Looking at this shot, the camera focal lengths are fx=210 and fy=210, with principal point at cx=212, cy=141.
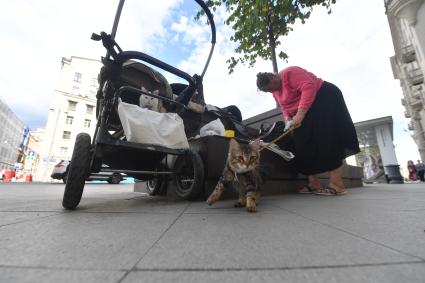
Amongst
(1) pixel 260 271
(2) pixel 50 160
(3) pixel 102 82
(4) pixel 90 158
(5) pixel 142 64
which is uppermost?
(2) pixel 50 160

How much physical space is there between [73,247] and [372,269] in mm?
1018

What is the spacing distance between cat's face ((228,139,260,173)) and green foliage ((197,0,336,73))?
389 cm

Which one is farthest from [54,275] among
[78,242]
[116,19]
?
[116,19]

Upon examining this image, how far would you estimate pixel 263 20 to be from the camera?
528 cm

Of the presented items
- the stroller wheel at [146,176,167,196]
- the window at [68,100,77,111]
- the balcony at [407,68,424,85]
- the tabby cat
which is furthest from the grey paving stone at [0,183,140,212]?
the balcony at [407,68,424,85]

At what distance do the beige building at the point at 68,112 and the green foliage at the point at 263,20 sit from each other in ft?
89.1

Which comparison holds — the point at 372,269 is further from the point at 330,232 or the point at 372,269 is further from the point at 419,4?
the point at 419,4

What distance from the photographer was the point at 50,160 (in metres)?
24.8

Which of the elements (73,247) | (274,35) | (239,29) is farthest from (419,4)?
(73,247)

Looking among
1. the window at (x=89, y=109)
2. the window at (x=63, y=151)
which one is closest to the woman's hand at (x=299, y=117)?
the window at (x=63, y=151)

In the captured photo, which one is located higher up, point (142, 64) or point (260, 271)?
point (142, 64)

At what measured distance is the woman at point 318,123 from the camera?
2.75 metres

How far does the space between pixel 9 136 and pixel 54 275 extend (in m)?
61.3

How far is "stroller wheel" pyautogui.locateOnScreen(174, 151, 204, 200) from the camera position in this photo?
7.04 ft
